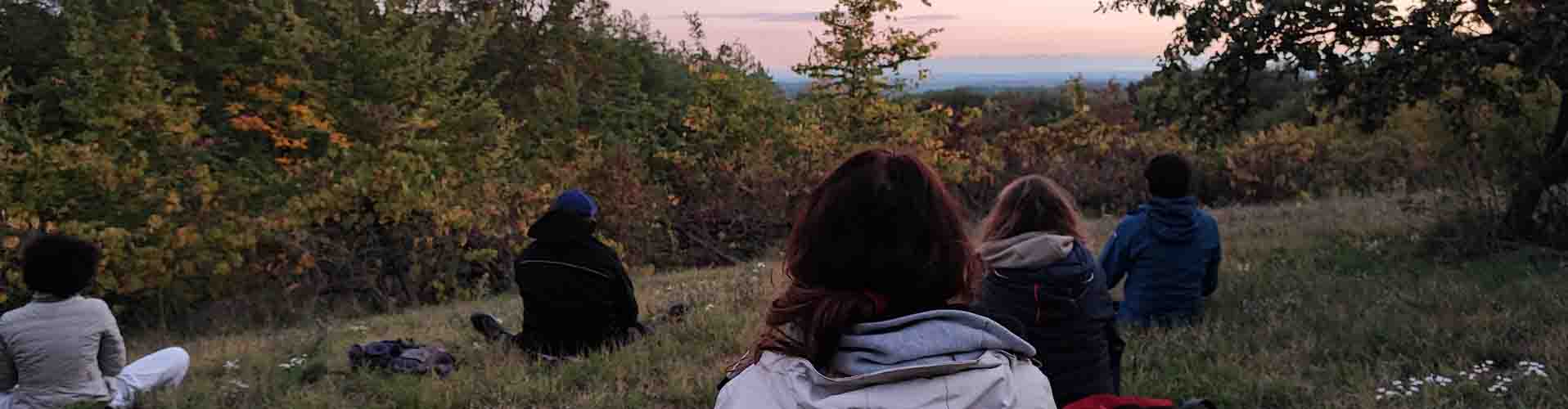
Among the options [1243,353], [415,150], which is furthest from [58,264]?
[415,150]

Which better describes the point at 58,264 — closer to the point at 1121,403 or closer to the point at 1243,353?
the point at 1121,403

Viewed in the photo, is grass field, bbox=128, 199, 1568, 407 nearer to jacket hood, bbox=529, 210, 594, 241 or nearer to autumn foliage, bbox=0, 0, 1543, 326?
jacket hood, bbox=529, 210, 594, 241

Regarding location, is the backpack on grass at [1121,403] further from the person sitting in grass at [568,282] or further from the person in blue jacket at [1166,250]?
the person sitting in grass at [568,282]

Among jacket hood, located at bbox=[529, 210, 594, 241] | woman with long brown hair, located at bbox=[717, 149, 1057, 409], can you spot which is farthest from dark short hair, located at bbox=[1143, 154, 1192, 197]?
woman with long brown hair, located at bbox=[717, 149, 1057, 409]

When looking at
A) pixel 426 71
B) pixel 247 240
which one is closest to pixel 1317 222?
pixel 247 240

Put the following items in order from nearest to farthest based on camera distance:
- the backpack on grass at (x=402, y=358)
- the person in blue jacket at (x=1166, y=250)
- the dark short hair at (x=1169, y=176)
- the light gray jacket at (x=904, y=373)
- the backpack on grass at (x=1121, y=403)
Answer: the light gray jacket at (x=904, y=373), the backpack on grass at (x=1121, y=403), the backpack on grass at (x=402, y=358), the dark short hair at (x=1169, y=176), the person in blue jacket at (x=1166, y=250)

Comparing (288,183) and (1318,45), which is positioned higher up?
(1318,45)

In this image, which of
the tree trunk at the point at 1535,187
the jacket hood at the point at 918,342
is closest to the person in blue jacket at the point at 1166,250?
the tree trunk at the point at 1535,187

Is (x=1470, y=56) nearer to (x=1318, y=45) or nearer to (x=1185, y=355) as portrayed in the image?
(x=1318, y=45)

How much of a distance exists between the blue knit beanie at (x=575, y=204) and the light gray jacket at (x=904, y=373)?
4462 millimetres

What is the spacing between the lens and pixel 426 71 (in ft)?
57.4

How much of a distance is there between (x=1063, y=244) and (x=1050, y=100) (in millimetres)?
42980

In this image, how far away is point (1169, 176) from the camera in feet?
21.5

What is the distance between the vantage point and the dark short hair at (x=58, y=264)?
218 inches
